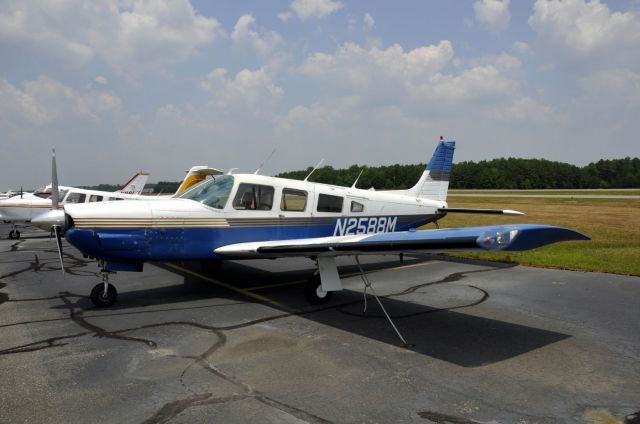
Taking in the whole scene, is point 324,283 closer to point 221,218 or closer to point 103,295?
point 221,218

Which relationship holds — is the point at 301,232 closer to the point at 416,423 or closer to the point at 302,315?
the point at 302,315

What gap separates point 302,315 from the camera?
722cm

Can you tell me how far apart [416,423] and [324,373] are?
4.29ft

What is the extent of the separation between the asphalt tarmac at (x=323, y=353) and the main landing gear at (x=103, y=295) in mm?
163

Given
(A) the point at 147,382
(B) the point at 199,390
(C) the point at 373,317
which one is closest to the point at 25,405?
(A) the point at 147,382

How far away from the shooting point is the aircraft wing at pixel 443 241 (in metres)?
4.73

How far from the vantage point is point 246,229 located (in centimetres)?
860

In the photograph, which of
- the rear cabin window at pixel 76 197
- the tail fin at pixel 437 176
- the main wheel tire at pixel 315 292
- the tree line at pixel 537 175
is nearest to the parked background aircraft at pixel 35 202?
the rear cabin window at pixel 76 197

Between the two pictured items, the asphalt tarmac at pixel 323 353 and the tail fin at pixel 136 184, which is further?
the tail fin at pixel 136 184

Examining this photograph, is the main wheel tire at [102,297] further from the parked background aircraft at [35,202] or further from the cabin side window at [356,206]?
the parked background aircraft at [35,202]

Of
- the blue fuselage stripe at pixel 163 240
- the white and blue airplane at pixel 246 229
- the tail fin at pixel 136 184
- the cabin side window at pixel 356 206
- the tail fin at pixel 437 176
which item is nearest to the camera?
the white and blue airplane at pixel 246 229

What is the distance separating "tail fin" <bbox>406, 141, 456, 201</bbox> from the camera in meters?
12.8

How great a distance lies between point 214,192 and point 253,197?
74 cm

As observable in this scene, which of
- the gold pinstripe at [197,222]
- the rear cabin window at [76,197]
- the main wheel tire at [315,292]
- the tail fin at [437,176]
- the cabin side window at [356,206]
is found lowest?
the main wheel tire at [315,292]
